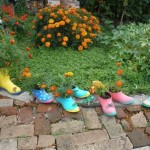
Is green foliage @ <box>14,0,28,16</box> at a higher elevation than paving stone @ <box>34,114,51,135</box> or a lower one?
higher

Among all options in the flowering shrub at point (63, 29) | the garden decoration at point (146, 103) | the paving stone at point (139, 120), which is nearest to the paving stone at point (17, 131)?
the paving stone at point (139, 120)

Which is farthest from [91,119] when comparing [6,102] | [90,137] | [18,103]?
[6,102]

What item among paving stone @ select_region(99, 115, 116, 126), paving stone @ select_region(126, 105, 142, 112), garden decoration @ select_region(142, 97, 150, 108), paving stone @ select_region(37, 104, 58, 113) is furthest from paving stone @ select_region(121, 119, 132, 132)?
paving stone @ select_region(37, 104, 58, 113)

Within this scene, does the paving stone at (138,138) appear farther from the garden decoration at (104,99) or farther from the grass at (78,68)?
the grass at (78,68)

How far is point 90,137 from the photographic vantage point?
3043 mm

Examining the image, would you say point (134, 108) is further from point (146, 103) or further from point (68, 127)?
point (68, 127)

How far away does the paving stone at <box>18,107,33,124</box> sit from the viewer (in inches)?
127

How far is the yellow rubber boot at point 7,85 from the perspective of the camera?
3572mm

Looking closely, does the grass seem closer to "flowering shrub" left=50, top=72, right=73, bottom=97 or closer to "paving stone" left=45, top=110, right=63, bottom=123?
"flowering shrub" left=50, top=72, right=73, bottom=97

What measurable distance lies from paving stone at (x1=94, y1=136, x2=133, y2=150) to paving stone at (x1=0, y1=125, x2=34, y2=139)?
2.31ft

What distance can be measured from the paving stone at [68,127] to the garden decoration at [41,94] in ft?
1.19

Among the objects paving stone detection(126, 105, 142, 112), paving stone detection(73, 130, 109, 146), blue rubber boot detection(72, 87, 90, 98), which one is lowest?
paving stone detection(73, 130, 109, 146)

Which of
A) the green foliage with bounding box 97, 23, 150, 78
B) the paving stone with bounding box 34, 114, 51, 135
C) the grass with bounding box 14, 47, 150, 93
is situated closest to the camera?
the paving stone with bounding box 34, 114, 51, 135

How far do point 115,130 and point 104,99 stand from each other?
381mm
